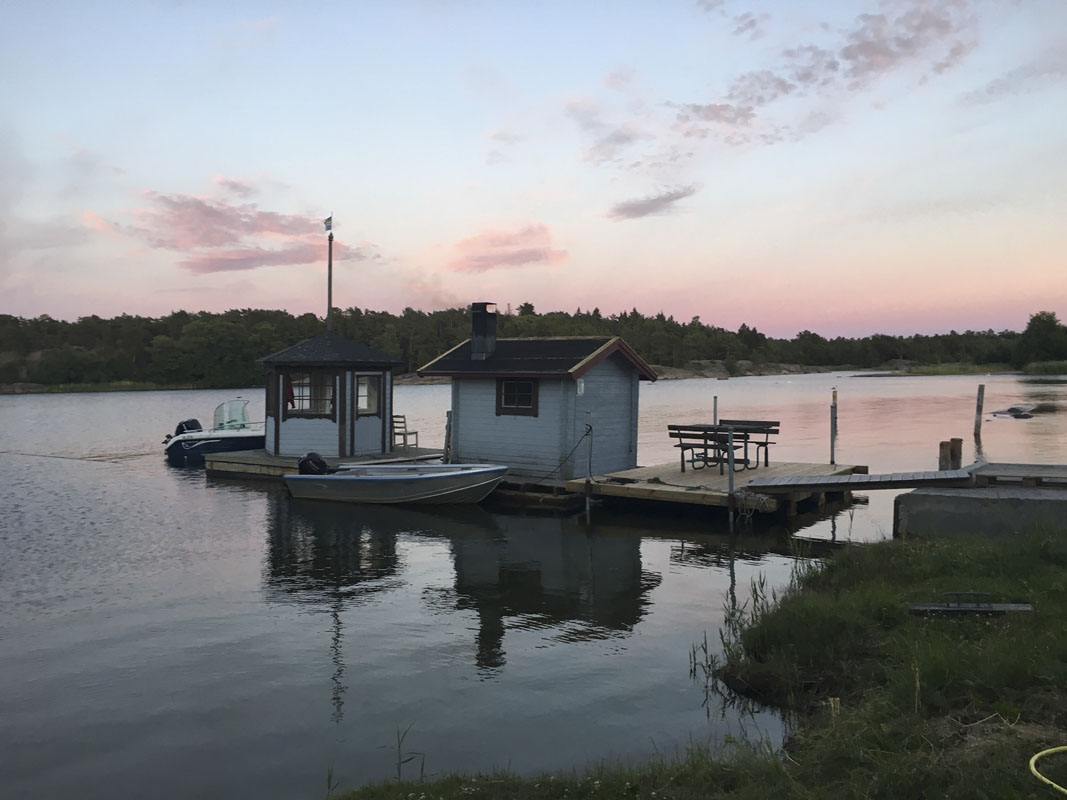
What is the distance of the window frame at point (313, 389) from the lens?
27.3 m

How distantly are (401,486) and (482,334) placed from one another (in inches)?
203

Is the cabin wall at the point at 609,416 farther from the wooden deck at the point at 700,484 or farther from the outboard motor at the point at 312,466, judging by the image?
the outboard motor at the point at 312,466

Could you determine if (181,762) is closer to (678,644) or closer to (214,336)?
(678,644)

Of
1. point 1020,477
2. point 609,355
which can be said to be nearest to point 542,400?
point 609,355

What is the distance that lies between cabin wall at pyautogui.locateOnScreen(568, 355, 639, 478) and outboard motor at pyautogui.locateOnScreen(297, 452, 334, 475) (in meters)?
7.76

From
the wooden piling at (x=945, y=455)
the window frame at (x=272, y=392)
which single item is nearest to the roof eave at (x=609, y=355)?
the wooden piling at (x=945, y=455)

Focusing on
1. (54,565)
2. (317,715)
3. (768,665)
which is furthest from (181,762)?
(54,565)

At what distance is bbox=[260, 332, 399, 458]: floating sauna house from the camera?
1072 inches

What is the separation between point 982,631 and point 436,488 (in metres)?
16.4

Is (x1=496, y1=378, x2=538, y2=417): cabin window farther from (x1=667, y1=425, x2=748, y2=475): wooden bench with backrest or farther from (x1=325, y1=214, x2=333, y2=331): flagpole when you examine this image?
(x1=325, y1=214, x2=333, y2=331): flagpole

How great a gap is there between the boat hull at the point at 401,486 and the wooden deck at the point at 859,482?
7244 mm

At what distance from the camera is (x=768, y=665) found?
9516 mm

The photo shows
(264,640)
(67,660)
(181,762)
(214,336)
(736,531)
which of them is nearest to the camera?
(181,762)

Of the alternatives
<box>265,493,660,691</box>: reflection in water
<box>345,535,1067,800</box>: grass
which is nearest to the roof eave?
<box>265,493,660,691</box>: reflection in water
